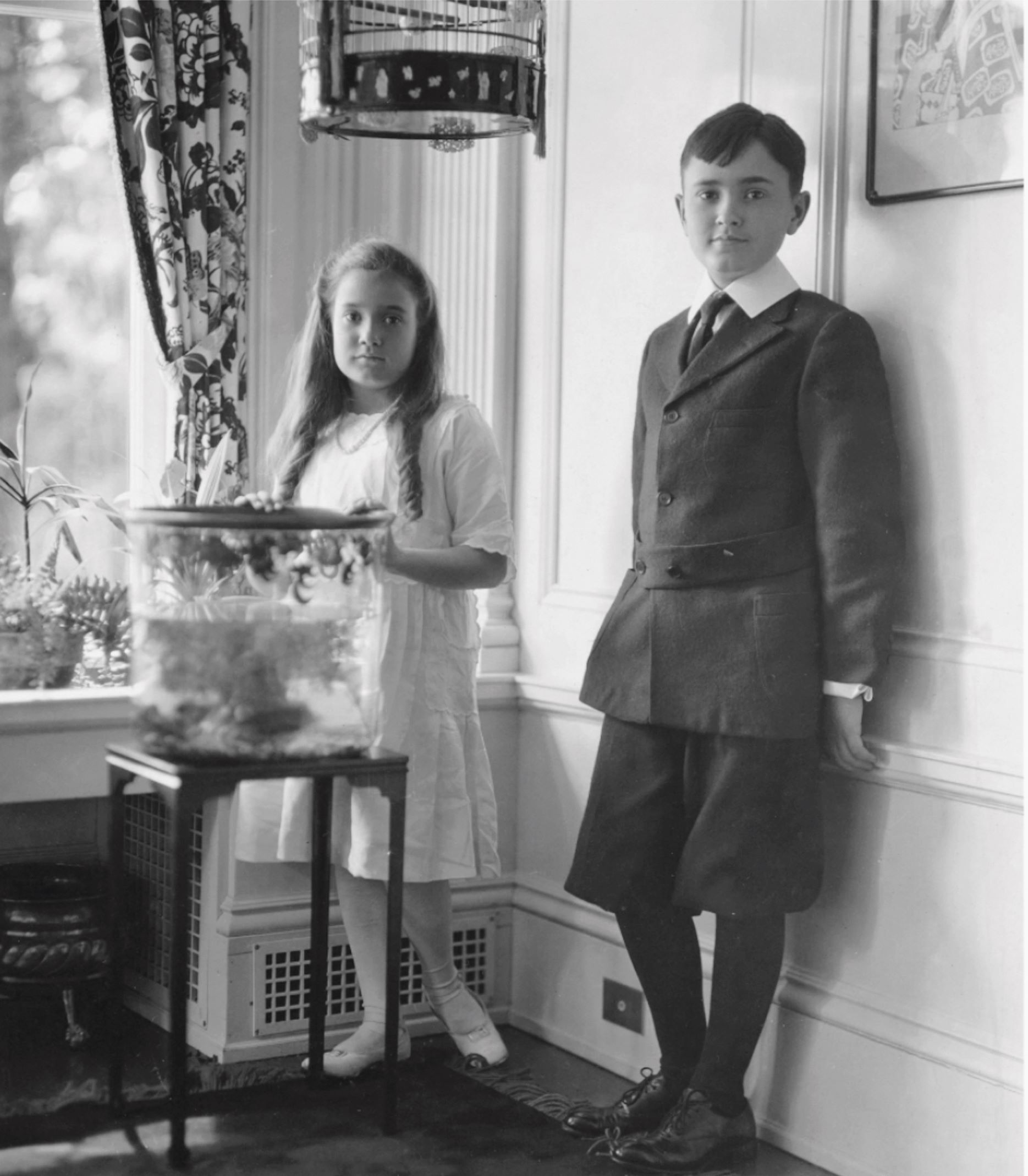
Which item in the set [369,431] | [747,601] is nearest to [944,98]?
[747,601]

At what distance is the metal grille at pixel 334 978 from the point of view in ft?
10.3

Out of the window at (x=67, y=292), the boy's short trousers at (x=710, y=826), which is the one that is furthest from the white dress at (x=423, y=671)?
the window at (x=67, y=292)

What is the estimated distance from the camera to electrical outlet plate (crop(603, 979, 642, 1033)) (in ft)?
10.1

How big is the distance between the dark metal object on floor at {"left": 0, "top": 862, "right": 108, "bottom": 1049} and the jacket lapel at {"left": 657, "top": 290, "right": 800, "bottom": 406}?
1.45 metres

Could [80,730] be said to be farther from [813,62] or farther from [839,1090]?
[813,62]

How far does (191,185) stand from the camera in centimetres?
322

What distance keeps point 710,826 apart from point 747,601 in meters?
0.36

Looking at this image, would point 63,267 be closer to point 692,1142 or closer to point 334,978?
point 334,978

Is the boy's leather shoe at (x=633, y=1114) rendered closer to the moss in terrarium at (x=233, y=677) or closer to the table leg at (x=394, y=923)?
the table leg at (x=394, y=923)

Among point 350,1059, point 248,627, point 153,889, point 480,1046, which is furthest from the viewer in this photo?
point 153,889

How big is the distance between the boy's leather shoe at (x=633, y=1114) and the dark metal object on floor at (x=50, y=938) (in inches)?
37.4

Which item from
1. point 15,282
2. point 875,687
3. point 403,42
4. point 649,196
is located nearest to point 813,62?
point 649,196

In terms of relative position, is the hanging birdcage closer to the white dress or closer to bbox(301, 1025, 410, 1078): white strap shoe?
the white dress

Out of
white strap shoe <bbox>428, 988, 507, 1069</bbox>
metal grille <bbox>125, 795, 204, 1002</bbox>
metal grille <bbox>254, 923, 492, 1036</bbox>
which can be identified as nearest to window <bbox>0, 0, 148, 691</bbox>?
metal grille <bbox>125, 795, 204, 1002</bbox>
